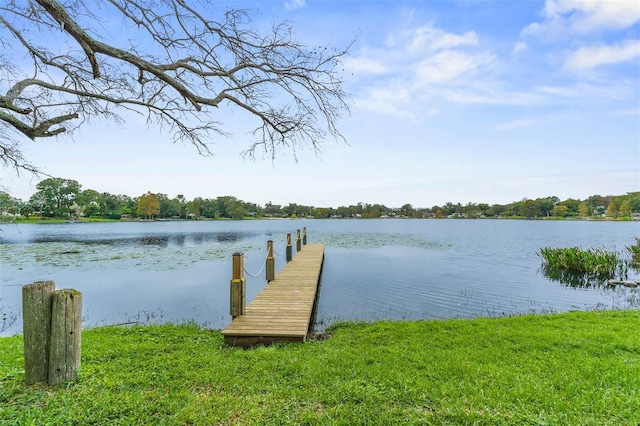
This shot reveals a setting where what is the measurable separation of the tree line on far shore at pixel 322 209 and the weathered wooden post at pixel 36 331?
71385 millimetres

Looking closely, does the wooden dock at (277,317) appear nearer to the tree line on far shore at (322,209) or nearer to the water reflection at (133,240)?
the water reflection at (133,240)

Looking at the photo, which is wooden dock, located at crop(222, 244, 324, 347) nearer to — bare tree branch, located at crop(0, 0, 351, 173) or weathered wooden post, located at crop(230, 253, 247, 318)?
weathered wooden post, located at crop(230, 253, 247, 318)

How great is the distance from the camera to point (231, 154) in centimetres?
534

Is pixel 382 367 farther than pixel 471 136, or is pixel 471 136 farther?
pixel 471 136

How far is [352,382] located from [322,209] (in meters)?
129

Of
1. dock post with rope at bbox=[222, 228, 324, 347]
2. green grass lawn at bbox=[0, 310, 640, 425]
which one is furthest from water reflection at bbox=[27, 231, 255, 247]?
green grass lawn at bbox=[0, 310, 640, 425]

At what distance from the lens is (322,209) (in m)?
132

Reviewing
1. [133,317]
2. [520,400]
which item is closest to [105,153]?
[133,317]

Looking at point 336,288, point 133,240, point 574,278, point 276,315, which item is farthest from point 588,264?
point 133,240

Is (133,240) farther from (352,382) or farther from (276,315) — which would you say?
(352,382)

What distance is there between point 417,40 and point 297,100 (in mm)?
7662

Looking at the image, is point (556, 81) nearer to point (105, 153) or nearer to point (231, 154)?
point (231, 154)

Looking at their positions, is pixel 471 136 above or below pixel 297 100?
above

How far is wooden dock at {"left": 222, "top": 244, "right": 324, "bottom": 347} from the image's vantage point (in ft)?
17.9
